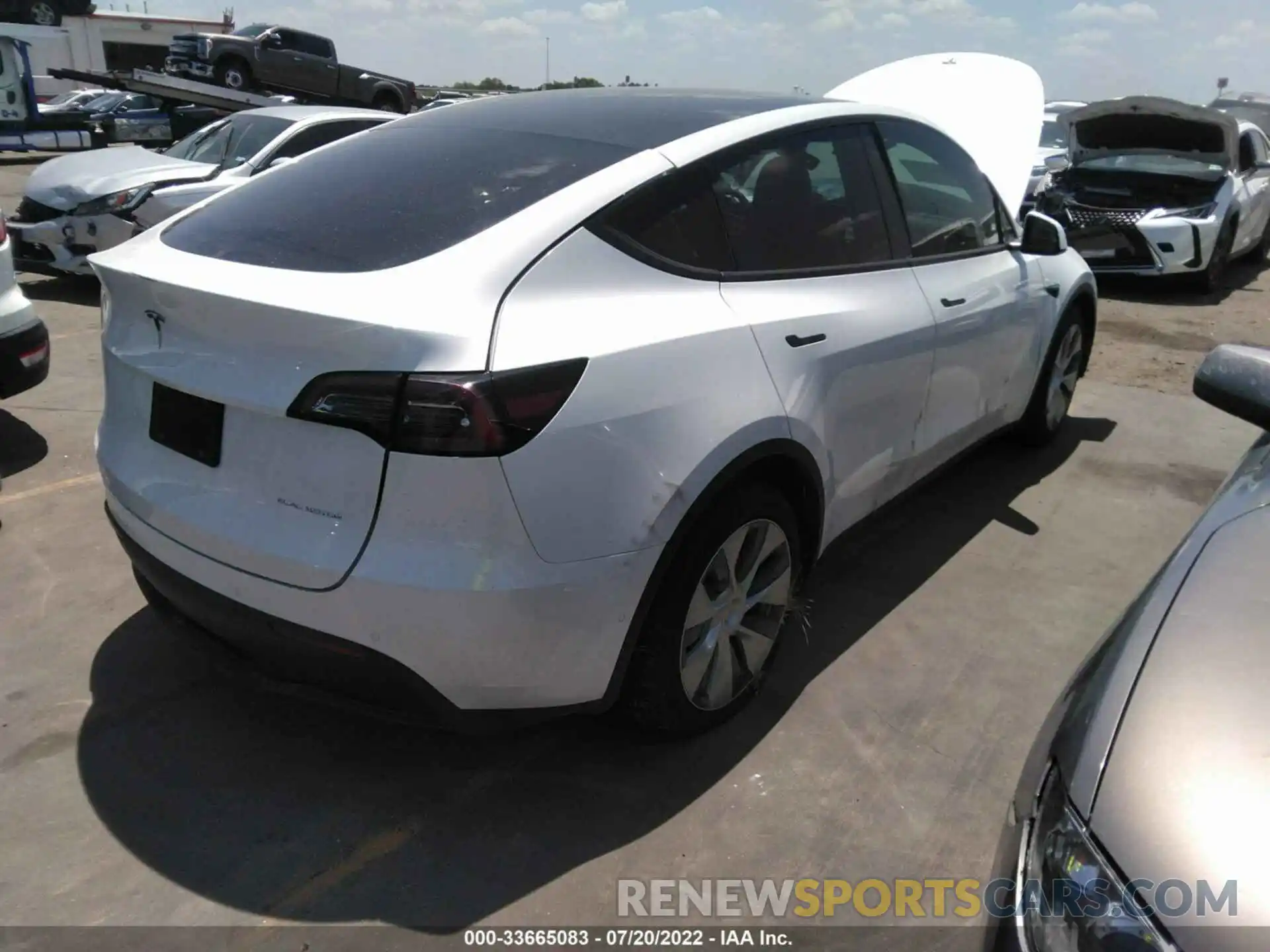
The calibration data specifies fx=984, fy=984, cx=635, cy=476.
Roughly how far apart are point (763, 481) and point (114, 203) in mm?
7401

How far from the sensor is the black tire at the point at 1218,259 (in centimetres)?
982

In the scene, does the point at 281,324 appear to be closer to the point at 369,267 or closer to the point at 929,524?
the point at 369,267

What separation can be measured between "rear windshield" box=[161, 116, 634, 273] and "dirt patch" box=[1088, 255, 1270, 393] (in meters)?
4.91

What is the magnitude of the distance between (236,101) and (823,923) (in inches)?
632

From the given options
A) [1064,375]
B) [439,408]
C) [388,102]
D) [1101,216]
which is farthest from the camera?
[388,102]

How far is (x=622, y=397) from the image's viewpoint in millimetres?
2262

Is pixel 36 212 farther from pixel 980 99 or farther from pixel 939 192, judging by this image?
pixel 939 192

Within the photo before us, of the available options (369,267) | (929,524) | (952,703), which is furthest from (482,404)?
(929,524)

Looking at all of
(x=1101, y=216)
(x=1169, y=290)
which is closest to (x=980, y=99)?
(x=1101, y=216)

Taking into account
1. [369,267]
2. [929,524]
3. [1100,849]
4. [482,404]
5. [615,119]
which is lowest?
[929,524]

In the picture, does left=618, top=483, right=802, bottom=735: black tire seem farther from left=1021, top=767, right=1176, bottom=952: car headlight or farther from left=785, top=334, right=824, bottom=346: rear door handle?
left=1021, top=767, right=1176, bottom=952: car headlight

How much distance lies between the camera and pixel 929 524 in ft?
14.4

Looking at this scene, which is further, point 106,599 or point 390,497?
point 106,599

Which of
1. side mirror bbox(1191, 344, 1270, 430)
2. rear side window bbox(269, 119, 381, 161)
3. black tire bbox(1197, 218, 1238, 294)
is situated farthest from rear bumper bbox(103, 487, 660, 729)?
black tire bbox(1197, 218, 1238, 294)
